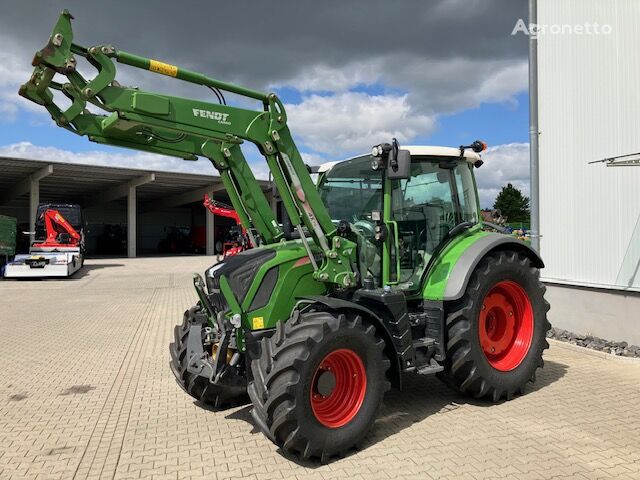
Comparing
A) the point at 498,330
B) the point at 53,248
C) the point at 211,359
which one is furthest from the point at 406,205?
the point at 53,248

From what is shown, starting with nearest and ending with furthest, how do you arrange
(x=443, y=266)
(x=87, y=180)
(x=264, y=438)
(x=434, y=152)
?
1. (x=264, y=438)
2. (x=443, y=266)
3. (x=434, y=152)
4. (x=87, y=180)

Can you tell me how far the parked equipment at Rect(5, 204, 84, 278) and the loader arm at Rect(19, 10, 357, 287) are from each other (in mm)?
Result: 16836

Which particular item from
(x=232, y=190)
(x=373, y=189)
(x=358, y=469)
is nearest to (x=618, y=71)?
(x=373, y=189)

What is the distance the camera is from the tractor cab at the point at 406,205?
4559mm

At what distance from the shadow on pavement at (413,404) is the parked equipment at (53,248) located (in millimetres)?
16852

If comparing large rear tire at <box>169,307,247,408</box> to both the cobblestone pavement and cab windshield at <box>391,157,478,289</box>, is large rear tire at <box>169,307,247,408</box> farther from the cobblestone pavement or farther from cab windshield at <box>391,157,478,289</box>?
cab windshield at <box>391,157,478,289</box>

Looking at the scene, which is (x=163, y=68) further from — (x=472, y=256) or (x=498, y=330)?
(x=498, y=330)

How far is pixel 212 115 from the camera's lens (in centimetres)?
386

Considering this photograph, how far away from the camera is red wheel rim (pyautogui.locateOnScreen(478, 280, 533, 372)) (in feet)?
16.8

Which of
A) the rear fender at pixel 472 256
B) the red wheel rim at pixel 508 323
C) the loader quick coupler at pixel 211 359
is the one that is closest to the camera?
the loader quick coupler at pixel 211 359

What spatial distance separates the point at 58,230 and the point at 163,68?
21.3 m

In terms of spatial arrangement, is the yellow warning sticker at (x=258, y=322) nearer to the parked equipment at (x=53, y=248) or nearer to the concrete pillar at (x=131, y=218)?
the parked equipment at (x=53, y=248)

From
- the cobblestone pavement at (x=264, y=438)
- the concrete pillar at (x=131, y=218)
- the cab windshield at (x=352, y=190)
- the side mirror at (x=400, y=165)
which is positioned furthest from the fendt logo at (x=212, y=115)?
the concrete pillar at (x=131, y=218)

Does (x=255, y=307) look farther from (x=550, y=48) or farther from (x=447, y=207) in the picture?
(x=550, y=48)
